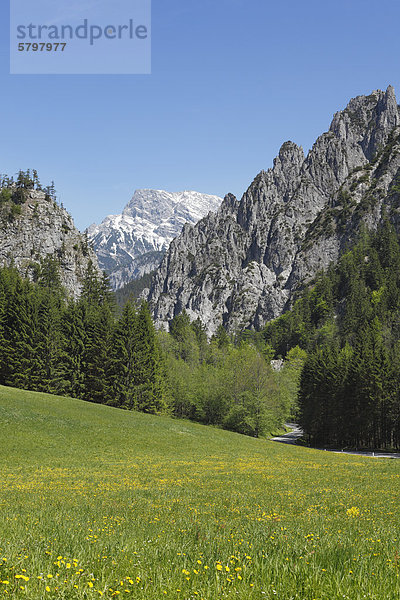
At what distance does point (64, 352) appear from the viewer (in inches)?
2916

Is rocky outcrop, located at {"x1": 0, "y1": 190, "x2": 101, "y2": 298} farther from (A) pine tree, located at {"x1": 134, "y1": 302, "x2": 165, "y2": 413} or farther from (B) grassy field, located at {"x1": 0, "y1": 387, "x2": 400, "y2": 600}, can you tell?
(B) grassy field, located at {"x1": 0, "y1": 387, "x2": 400, "y2": 600}

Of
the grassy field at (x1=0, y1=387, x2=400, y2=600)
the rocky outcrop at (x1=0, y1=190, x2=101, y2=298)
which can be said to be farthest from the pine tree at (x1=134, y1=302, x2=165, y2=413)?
the rocky outcrop at (x1=0, y1=190, x2=101, y2=298)

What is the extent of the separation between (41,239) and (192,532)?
615ft

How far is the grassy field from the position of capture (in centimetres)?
535

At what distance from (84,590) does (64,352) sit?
72988 mm

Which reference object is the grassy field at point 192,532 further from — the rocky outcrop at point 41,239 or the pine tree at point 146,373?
the rocky outcrop at point 41,239

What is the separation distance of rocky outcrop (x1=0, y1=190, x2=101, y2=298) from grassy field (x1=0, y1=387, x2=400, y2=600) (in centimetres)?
15503

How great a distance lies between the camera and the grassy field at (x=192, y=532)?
211 inches

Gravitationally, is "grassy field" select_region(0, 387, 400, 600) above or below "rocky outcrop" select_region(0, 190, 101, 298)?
below

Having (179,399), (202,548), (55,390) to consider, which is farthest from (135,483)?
(179,399)

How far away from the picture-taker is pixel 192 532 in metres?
9.64

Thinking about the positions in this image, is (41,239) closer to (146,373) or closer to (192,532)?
(146,373)

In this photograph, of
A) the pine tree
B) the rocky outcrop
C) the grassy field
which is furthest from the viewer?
the rocky outcrop

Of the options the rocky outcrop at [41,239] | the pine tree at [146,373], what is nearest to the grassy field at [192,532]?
the pine tree at [146,373]
